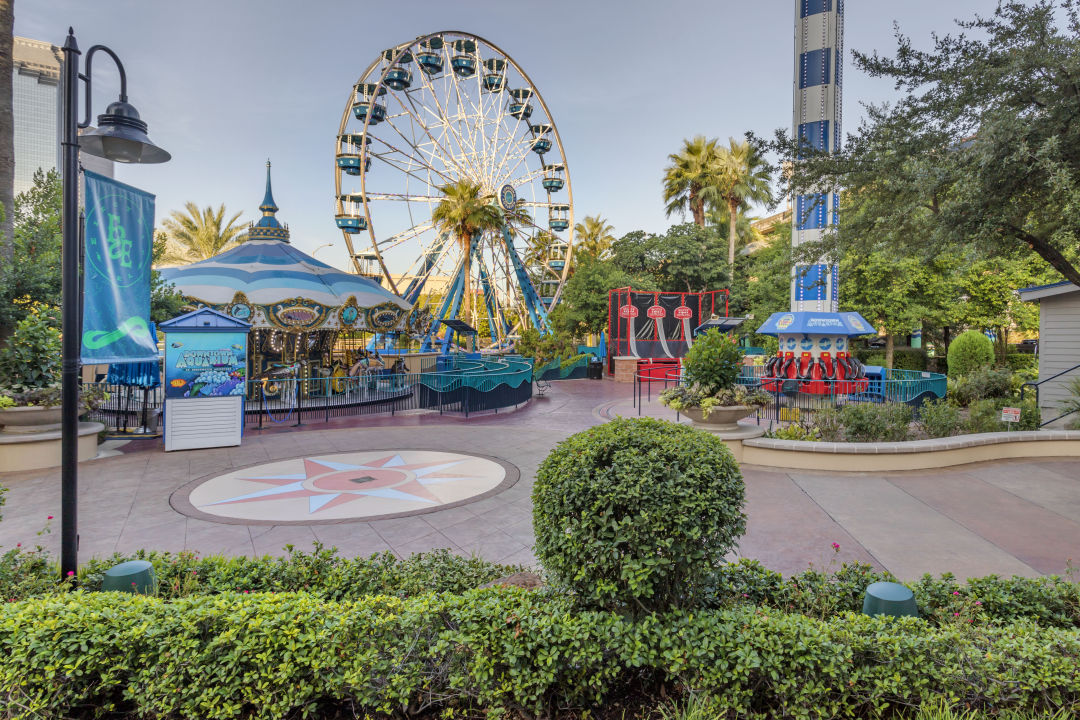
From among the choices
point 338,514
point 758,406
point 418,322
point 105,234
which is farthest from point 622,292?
point 105,234

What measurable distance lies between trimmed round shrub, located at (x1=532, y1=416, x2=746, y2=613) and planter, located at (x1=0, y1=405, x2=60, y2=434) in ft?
32.7

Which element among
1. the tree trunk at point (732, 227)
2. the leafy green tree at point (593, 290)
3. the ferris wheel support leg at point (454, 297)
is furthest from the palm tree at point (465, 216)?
the tree trunk at point (732, 227)

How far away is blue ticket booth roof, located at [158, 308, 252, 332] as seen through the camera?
10.8 meters

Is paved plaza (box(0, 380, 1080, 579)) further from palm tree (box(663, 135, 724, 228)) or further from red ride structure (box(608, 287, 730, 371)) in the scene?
palm tree (box(663, 135, 724, 228))

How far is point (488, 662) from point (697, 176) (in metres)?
40.6

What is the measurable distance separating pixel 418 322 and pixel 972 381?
61.3 feet

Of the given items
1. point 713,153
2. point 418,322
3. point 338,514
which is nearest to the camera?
point 338,514

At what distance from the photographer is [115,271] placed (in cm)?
491

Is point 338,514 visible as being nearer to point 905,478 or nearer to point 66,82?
point 66,82

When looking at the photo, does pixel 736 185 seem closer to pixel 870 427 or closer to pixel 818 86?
pixel 818 86

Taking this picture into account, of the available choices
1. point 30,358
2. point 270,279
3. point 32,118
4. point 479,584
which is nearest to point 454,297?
point 270,279

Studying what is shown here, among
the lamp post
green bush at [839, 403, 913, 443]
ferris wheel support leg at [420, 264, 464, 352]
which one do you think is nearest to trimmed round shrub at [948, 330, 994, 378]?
green bush at [839, 403, 913, 443]

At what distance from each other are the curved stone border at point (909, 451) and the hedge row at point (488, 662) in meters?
5.98

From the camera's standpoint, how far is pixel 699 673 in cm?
288
